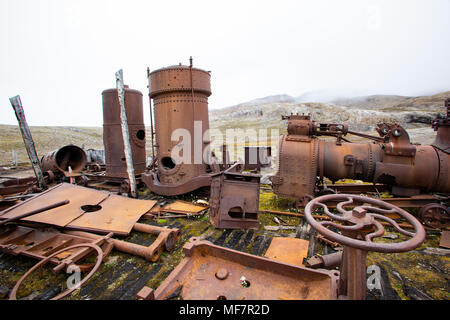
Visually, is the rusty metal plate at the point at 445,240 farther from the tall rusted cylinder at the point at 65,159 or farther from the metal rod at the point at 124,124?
the tall rusted cylinder at the point at 65,159

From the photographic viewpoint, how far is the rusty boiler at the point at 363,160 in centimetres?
506

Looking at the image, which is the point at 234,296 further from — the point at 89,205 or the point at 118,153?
the point at 118,153

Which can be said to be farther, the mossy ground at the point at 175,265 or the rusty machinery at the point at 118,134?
the rusty machinery at the point at 118,134

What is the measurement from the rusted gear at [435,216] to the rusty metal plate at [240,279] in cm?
385

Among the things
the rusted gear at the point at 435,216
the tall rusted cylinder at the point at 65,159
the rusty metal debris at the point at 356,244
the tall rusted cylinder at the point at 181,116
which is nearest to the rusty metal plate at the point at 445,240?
the rusted gear at the point at 435,216

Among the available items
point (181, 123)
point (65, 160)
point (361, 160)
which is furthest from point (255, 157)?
point (65, 160)

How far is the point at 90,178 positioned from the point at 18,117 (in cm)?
316

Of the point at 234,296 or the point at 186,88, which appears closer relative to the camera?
the point at 234,296

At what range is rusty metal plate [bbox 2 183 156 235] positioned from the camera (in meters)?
4.30

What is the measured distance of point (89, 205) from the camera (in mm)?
5062

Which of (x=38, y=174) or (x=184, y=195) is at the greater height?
(x=38, y=174)

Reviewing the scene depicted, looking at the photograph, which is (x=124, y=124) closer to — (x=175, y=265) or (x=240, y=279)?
(x=175, y=265)

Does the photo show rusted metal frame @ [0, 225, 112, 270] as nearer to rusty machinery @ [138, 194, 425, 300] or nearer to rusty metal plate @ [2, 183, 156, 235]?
rusty metal plate @ [2, 183, 156, 235]
